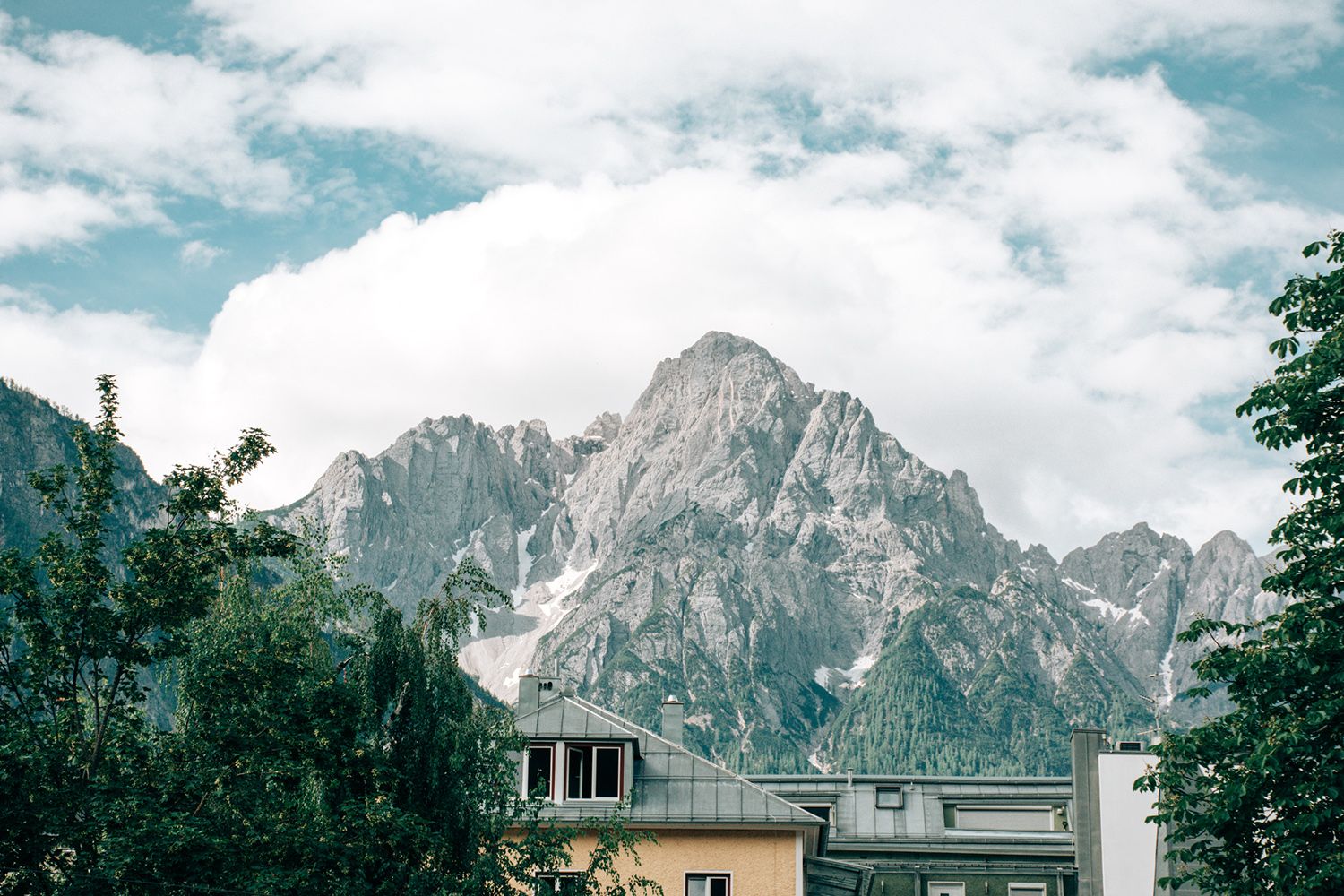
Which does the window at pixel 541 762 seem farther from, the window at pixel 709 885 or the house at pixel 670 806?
the window at pixel 709 885

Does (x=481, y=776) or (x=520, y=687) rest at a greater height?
(x=520, y=687)

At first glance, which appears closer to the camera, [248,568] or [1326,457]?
[1326,457]

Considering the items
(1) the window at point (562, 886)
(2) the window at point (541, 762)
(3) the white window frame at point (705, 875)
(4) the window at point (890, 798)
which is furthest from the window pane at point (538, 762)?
(4) the window at point (890, 798)

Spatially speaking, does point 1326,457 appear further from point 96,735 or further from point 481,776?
point 96,735

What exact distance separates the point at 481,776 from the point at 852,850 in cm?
4564

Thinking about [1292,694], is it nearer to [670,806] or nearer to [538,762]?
[670,806]

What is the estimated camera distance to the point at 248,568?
3025 centimetres

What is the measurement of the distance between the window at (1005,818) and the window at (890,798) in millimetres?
3099

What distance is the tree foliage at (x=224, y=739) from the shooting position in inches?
907

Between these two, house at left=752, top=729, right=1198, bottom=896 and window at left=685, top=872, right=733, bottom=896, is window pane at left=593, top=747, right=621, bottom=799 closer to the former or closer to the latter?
window at left=685, top=872, right=733, bottom=896

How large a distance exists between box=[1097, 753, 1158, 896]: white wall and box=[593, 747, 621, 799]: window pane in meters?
15.1

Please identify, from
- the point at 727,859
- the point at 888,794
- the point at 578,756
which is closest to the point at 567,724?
the point at 578,756

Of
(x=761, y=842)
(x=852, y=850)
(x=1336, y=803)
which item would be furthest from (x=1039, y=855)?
(x=1336, y=803)

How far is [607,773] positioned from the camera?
43438 millimetres
